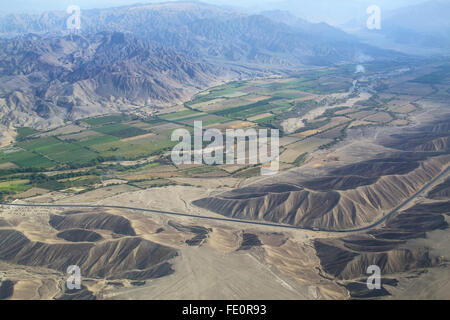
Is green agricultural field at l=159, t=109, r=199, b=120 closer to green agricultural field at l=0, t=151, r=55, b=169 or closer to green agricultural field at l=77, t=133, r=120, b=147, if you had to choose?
green agricultural field at l=77, t=133, r=120, b=147

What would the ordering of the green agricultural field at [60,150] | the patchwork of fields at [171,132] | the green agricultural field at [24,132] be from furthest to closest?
the green agricultural field at [24,132]
the green agricultural field at [60,150]
the patchwork of fields at [171,132]

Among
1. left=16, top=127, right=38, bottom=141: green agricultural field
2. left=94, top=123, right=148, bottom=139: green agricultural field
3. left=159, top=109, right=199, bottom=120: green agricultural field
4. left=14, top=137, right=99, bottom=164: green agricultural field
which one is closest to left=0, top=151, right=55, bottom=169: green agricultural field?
left=14, top=137, right=99, bottom=164: green agricultural field

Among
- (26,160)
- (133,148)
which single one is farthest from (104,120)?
(26,160)

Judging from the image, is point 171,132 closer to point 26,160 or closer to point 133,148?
point 133,148

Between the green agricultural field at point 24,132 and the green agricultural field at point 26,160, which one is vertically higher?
the green agricultural field at point 24,132

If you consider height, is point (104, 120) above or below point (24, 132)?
above

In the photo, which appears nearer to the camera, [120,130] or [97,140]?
[97,140]

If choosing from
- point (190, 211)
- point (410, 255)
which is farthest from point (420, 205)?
point (190, 211)

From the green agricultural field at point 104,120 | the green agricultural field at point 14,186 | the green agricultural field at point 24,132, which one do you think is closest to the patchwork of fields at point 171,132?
the green agricultural field at point 104,120

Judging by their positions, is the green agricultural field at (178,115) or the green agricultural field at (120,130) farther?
the green agricultural field at (178,115)

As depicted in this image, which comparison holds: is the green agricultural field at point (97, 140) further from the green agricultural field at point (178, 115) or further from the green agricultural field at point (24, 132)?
the green agricultural field at point (178, 115)

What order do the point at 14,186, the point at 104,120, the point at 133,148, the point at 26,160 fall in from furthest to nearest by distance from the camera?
the point at 104,120, the point at 133,148, the point at 26,160, the point at 14,186

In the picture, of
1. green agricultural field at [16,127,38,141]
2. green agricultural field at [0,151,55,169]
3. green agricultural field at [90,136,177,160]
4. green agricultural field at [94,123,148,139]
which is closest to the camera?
green agricultural field at [0,151,55,169]
